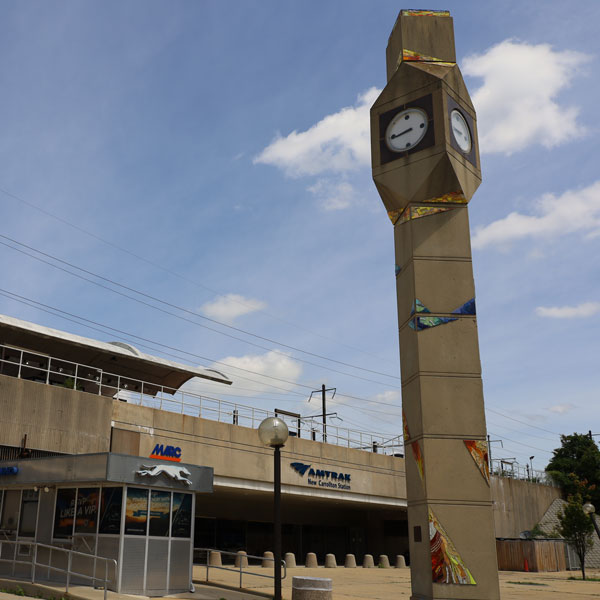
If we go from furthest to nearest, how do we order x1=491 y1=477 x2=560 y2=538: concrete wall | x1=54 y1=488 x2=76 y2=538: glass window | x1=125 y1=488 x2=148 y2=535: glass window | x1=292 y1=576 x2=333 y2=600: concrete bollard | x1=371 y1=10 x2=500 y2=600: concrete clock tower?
x1=491 y1=477 x2=560 y2=538: concrete wall, x1=54 y1=488 x2=76 y2=538: glass window, x1=371 y1=10 x2=500 y2=600: concrete clock tower, x1=125 y1=488 x2=148 y2=535: glass window, x1=292 y1=576 x2=333 y2=600: concrete bollard

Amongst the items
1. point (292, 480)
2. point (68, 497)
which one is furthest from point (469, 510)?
point (292, 480)

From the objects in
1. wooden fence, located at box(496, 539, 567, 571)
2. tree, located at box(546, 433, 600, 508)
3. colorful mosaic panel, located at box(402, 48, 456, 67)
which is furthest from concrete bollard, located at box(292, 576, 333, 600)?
tree, located at box(546, 433, 600, 508)

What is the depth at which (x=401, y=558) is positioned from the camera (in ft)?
128

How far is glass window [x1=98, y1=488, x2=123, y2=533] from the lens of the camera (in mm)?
16225

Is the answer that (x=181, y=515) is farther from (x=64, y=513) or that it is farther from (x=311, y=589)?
(x=311, y=589)

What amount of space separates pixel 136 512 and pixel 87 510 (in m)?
1.30

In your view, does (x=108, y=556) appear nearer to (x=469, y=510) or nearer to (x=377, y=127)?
(x=469, y=510)

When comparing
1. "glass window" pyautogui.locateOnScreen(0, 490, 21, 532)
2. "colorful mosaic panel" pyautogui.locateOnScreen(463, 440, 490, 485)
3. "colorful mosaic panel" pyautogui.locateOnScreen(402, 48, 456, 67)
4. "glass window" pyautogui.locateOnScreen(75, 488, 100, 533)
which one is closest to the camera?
"glass window" pyautogui.locateOnScreen(75, 488, 100, 533)

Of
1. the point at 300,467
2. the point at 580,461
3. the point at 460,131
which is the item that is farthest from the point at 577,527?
the point at 580,461

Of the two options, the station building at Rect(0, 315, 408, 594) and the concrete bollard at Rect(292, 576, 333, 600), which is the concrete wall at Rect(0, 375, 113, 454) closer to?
the station building at Rect(0, 315, 408, 594)

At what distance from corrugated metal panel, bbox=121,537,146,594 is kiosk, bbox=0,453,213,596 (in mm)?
22

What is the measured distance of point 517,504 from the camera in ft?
176

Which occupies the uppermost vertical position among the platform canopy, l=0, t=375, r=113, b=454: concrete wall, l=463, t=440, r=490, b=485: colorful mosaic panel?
the platform canopy

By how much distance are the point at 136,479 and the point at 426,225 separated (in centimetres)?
1029
